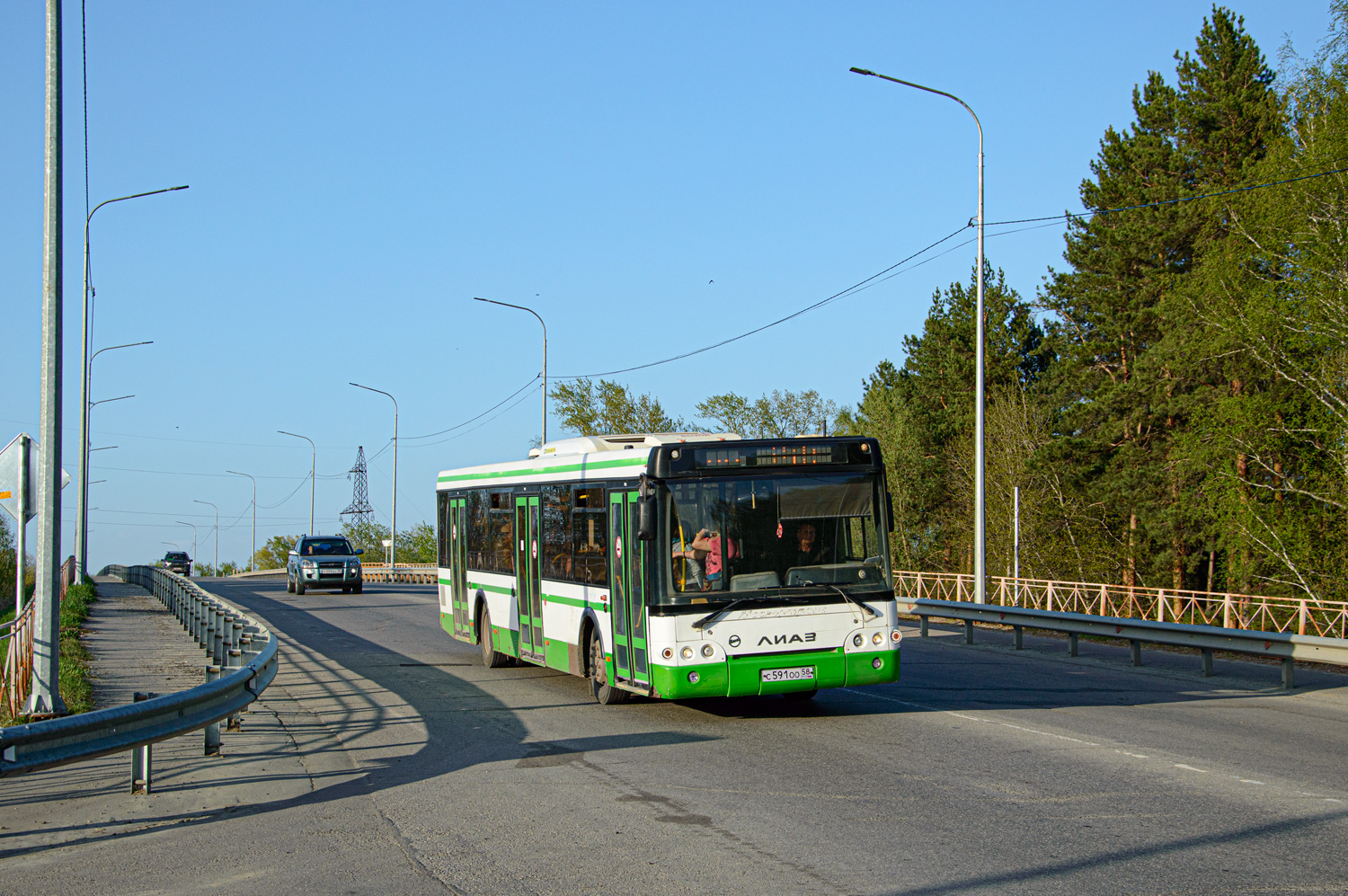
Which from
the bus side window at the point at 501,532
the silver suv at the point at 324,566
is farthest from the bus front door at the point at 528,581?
the silver suv at the point at 324,566

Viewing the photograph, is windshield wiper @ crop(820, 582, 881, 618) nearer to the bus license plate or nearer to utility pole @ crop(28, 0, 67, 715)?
the bus license plate

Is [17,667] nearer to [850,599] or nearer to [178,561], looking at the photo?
[850,599]

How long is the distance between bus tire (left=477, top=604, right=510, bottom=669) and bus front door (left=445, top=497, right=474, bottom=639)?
0.60m

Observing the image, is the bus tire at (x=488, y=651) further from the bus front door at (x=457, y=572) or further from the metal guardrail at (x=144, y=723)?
the metal guardrail at (x=144, y=723)

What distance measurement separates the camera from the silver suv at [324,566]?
128 feet

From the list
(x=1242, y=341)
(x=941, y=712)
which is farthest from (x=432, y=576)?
(x=941, y=712)

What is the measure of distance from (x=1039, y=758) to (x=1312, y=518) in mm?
26597

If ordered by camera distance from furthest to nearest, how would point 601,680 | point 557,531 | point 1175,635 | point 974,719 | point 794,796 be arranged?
point 1175,635
point 557,531
point 601,680
point 974,719
point 794,796

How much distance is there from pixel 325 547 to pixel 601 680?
2938 centimetres

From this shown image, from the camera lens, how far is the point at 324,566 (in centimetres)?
3909

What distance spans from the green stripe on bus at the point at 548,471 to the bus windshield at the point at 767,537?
30.7 inches

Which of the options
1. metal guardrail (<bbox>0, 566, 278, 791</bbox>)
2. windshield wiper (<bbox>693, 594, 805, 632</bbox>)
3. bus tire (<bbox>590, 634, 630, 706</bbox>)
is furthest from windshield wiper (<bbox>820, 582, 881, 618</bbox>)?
metal guardrail (<bbox>0, 566, 278, 791</bbox>)

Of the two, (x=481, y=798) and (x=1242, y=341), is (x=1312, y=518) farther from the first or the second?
(x=481, y=798)

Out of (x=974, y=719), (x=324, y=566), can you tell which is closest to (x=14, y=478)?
(x=974, y=719)
